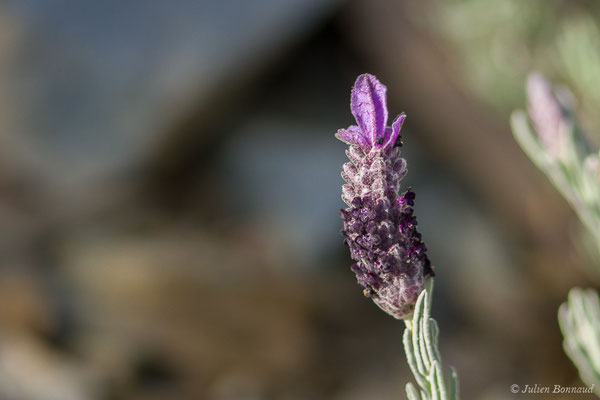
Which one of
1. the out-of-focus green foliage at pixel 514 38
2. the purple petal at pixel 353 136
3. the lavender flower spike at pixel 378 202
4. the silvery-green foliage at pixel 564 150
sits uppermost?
the out-of-focus green foliage at pixel 514 38

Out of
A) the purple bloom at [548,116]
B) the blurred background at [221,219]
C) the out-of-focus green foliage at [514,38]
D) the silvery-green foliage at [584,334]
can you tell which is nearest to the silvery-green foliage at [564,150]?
the purple bloom at [548,116]

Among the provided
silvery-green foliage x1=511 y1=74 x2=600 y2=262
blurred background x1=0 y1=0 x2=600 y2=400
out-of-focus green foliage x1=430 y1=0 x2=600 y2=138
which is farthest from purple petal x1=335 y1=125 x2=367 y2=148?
blurred background x1=0 y1=0 x2=600 y2=400

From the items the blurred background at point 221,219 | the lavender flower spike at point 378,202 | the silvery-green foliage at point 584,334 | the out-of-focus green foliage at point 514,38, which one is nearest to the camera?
the lavender flower spike at point 378,202

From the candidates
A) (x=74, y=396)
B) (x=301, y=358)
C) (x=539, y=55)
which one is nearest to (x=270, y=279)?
(x=301, y=358)

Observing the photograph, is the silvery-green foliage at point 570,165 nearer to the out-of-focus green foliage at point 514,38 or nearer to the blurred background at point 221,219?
the out-of-focus green foliage at point 514,38

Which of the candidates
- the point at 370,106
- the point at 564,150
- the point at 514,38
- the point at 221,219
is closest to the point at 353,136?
the point at 370,106

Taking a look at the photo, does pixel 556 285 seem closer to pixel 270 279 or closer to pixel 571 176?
pixel 270 279
